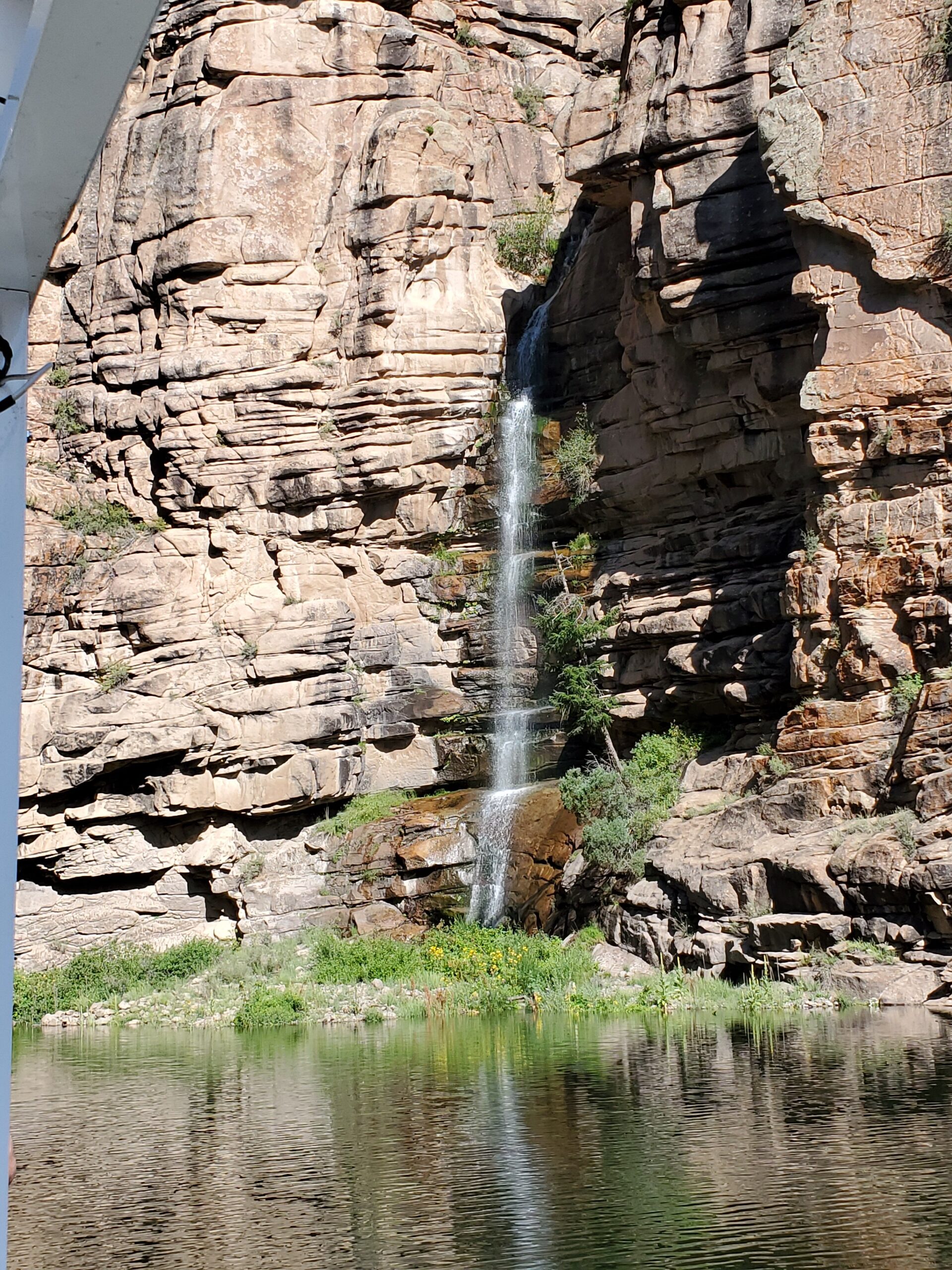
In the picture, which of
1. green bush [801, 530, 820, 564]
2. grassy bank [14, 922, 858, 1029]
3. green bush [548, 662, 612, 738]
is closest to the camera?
grassy bank [14, 922, 858, 1029]

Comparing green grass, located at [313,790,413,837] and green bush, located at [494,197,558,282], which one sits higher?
green bush, located at [494,197,558,282]

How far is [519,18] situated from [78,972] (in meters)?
Result: 25.6

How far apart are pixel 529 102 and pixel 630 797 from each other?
19.4m

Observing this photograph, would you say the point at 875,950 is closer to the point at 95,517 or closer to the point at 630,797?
the point at 630,797

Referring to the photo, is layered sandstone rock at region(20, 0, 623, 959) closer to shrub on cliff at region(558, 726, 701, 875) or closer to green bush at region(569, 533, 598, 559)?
green bush at region(569, 533, 598, 559)

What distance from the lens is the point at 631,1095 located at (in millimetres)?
12227

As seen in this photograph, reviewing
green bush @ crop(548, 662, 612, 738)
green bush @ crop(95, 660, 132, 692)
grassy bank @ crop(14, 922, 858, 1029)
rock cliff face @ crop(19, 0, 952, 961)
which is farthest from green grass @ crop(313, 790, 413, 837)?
green bush @ crop(95, 660, 132, 692)

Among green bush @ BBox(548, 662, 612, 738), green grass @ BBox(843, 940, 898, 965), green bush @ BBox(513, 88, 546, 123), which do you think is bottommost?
green grass @ BBox(843, 940, 898, 965)

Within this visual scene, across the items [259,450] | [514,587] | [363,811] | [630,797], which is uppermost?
[259,450]

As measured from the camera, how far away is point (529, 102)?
33.3 metres

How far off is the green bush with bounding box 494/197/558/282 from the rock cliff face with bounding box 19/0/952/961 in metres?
0.29

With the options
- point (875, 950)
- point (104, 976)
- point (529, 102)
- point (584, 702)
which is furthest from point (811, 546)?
point (529, 102)

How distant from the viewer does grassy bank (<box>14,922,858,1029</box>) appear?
18031 mm

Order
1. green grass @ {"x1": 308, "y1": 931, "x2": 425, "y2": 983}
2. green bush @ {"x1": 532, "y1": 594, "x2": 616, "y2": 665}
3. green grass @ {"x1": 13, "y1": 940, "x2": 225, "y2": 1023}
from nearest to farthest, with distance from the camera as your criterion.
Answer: green grass @ {"x1": 308, "y1": 931, "x2": 425, "y2": 983} → green grass @ {"x1": 13, "y1": 940, "x2": 225, "y2": 1023} → green bush @ {"x1": 532, "y1": 594, "x2": 616, "y2": 665}
